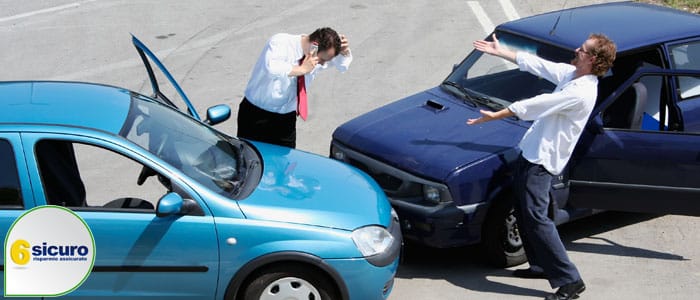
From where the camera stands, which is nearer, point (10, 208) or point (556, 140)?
point (10, 208)

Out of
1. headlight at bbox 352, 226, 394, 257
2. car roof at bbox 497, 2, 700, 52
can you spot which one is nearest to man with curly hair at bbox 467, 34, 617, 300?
car roof at bbox 497, 2, 700, 52

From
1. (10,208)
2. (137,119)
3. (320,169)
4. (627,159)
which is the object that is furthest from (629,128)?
(10,208)

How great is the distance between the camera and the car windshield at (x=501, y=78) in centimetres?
792

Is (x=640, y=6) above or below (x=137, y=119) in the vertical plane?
above

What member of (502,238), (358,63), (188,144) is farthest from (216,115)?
(358,63)

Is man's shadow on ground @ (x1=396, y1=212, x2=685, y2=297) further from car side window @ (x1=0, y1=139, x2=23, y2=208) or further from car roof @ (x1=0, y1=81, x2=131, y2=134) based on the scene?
car side window @ (x1=0, y1=139, x2=23, y2=208)

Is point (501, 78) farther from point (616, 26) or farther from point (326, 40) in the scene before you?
point (326, 40)

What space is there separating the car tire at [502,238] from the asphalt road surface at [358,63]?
0.14 m

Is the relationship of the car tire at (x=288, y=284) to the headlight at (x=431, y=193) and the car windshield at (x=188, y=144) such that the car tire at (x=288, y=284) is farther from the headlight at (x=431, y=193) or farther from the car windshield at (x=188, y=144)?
the headlight at (x=431, y=193)

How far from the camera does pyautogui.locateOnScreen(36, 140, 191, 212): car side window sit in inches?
232

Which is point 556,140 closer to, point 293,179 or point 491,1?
point 293,179

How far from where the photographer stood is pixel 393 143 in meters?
7.52

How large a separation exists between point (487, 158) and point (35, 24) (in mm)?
9942

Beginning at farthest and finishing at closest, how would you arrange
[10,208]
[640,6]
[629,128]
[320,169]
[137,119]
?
[640,6], [629,128], [320,169], [137,119], [10,208]
